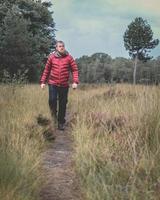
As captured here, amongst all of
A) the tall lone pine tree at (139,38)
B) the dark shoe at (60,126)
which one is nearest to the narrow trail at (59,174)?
the dark shoe at (60,126)

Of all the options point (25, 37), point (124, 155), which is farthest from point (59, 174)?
point (25, 37)

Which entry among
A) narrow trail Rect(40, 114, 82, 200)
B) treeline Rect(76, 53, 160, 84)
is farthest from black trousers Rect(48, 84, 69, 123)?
narrow trail Rect(40, 114, 82, 200)

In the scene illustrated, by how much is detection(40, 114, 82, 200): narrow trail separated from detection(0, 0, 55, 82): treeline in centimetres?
3056

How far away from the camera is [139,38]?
190ft

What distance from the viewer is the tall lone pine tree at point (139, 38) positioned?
2213 inches

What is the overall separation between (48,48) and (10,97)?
32638 millimetres

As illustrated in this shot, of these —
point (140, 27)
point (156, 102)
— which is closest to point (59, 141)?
point (156, 102)

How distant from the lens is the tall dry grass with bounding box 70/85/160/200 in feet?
18.7

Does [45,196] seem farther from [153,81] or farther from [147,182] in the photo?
[153,81]

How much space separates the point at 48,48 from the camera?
47.2 meters

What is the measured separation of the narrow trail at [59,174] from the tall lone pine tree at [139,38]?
46.4 m

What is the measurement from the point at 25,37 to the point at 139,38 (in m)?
18.3

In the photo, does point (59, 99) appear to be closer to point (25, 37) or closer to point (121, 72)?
point (25, 37)

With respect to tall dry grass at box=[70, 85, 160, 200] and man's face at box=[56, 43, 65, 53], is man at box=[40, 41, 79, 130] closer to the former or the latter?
man's face at box=[56, 43, 65, 53]
